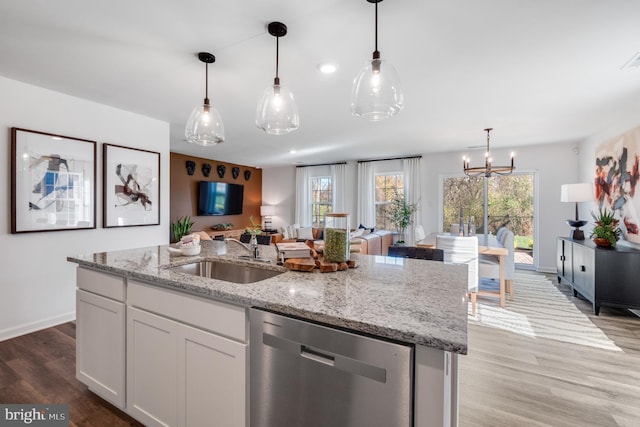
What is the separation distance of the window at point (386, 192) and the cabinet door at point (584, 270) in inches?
136

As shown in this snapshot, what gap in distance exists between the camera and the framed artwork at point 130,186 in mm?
3336

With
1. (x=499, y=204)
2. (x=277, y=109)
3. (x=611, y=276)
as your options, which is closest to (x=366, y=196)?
(x=499, y=204)

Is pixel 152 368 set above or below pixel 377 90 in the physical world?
below

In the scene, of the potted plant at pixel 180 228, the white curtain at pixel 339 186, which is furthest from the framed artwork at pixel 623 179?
the potted plant at pixel 180 228

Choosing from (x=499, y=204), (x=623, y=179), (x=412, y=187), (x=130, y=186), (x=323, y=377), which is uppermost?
(x=412, y=187)

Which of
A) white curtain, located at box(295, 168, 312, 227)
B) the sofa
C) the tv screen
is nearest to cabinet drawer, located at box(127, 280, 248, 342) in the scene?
the sofa

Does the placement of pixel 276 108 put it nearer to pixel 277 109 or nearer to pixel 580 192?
pixel 277 109

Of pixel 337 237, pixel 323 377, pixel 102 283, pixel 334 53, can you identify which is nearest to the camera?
pixel 323 377

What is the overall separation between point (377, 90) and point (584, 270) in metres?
3.88

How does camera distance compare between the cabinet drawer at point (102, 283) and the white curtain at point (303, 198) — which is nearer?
the cabinet drawer at point (102, 283)

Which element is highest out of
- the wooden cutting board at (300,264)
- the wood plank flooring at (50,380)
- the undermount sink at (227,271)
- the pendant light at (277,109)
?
the pendant light at (277,109)

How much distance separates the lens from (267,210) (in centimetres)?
836

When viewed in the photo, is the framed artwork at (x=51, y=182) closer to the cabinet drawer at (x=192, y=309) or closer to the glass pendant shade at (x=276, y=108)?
the cabinet drawer at (x=192, y=309)

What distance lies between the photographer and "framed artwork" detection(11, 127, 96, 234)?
8.93 feet
